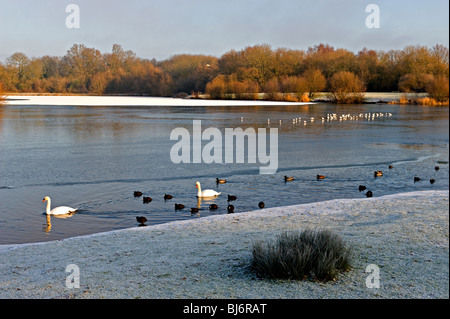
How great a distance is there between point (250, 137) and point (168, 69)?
84.2m

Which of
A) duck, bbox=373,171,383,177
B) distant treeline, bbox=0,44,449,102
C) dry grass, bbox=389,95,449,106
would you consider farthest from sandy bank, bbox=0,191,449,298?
dry grass, bbox=389,95,449,106

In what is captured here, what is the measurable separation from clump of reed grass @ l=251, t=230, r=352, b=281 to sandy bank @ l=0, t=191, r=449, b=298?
0.43 feet

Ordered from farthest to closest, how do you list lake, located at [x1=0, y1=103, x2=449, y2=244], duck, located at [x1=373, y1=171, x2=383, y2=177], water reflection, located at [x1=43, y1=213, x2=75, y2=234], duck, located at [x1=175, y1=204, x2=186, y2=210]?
duck, located at [x1=373, y1=171, x2=383, y2=177], duck, located at [x1=175, y1=204, x2=186, y2=210], lake, located at [x1=0, y1=103, x2=449, y2=244], water reflection, located at [x1=43, y1=213, x2=75, y2=234]

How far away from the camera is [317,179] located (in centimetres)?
1339

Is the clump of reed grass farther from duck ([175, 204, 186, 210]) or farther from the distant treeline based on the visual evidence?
the distant treeline

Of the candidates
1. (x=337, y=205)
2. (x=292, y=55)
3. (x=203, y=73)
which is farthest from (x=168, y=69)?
(x=337, y=205)

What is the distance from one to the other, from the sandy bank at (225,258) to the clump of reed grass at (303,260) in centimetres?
13

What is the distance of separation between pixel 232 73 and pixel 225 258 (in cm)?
7346

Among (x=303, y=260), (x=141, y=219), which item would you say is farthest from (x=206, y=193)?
(x=303, y=260)

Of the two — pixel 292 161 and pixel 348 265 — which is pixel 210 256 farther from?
pixel 292 161

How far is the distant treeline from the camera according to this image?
5956cm

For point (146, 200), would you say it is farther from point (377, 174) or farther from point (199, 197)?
point (377, 174)

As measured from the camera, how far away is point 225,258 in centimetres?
588
